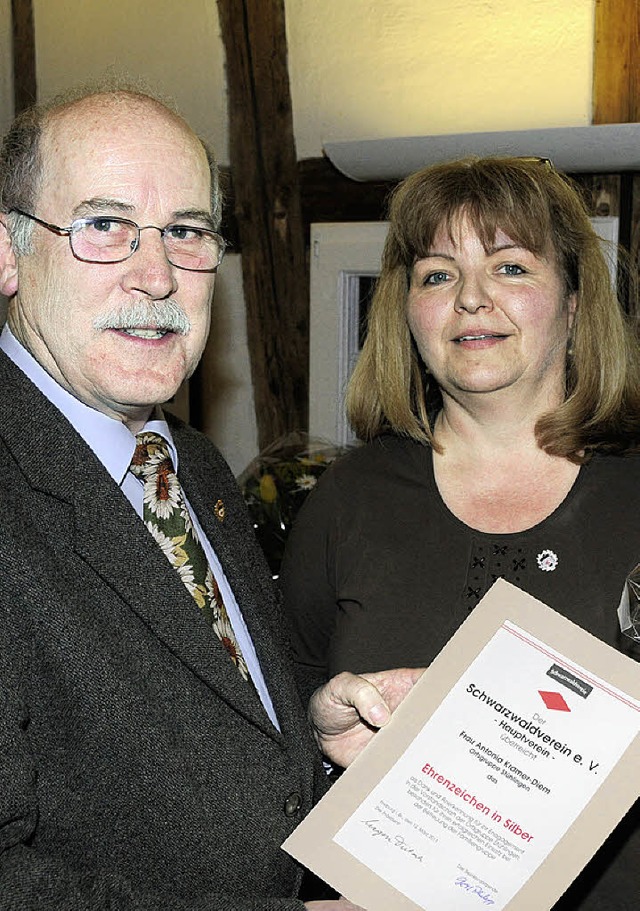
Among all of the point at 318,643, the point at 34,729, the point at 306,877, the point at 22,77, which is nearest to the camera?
the point at 34,729

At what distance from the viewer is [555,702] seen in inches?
63.6

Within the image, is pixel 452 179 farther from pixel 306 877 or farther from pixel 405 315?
pixel 306 877

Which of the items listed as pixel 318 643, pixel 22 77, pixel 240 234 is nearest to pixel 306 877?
pixel 318 643

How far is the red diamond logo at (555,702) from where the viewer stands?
5.28 ft

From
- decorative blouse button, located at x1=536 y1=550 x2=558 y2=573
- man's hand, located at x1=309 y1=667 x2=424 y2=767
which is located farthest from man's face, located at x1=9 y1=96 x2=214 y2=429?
decorative blouse button, located at x1=536 y1=550 x2=558 y2=573

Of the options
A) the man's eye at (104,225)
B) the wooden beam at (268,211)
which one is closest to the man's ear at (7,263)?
the man's eye at (104,225)

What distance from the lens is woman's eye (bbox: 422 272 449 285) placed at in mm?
2236

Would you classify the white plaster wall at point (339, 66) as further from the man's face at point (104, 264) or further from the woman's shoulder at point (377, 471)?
the man's face at point (104, 264)

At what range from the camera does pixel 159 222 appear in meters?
1.69

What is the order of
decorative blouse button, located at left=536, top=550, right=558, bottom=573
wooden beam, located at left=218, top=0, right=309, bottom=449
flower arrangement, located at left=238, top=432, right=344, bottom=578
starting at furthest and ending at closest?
1. wooden beam, located at left=218, top=0, right=309, bottom=449
2. flower arrangement, located at left=238, top=432, right=344, bottom=578
3. decorative blouse button, located at left=536, top=550, right=558, bottom=573

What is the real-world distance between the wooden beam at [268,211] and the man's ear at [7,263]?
8.43 feet

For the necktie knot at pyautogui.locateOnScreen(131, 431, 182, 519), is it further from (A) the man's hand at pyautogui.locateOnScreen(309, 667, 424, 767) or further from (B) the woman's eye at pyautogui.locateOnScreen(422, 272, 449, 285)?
(B) the woman's eye at pyautogui.locateOnScreen(422, 272, 449, 285)

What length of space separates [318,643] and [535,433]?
0.63 meters

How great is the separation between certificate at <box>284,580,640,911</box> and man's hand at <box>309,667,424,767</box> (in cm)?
13
